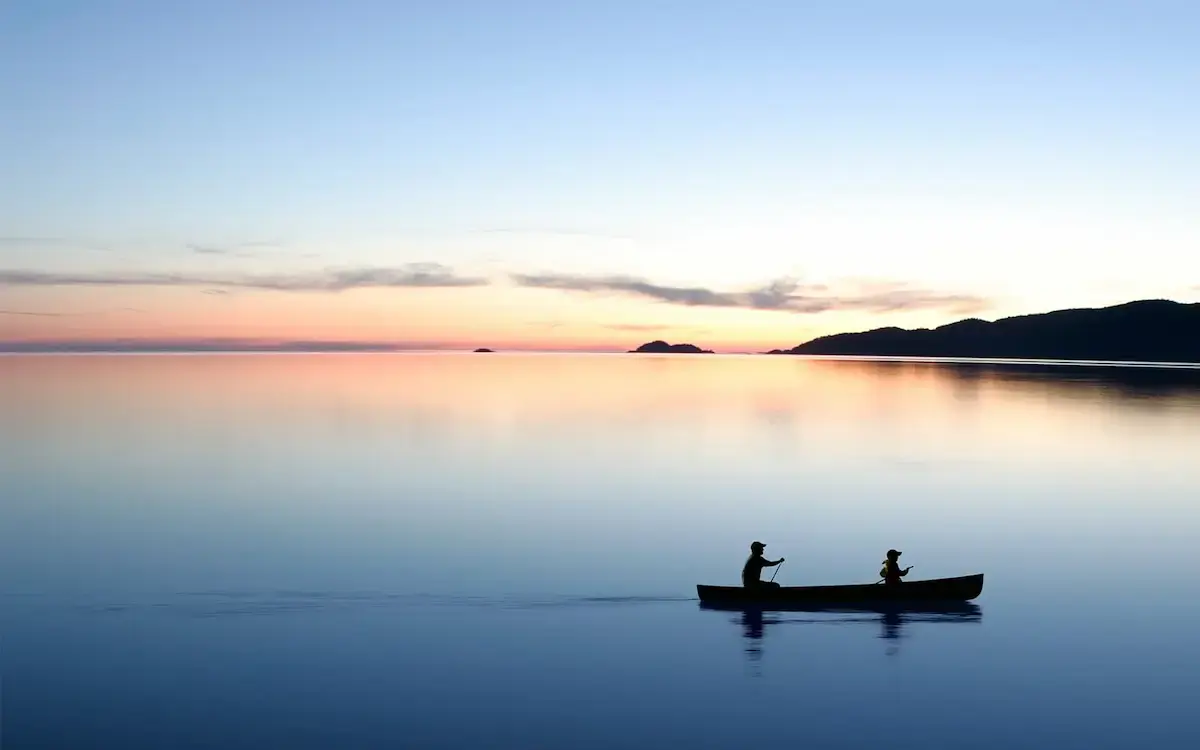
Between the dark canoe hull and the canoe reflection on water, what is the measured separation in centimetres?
5

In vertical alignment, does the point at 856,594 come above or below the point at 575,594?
above

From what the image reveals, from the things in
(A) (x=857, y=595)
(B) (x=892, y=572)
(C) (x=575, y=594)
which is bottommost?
(C) (x=575, y=594)

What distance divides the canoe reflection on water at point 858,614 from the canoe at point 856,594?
12 cm

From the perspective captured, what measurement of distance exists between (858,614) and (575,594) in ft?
28.4

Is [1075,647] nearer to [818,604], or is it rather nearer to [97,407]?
[818,604]

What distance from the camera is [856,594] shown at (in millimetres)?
25953

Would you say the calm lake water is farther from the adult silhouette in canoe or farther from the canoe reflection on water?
the adult silhouette in canoe

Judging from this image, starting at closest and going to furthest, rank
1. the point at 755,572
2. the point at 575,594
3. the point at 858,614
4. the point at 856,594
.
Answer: the point at 858,614 < the point at 856,594 < the point at 755,572 < the point at 575,594

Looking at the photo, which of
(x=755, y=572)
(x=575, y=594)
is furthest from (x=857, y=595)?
(x=575, y=594)

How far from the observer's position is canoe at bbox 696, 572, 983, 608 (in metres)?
25.9

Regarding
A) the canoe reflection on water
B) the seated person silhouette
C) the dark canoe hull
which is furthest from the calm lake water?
the seated person silhouette

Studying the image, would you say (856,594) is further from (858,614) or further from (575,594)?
(575,594)

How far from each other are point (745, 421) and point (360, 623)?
70148mm

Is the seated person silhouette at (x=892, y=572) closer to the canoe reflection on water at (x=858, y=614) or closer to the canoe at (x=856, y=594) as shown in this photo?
the canoe at (x=856, y=594)
